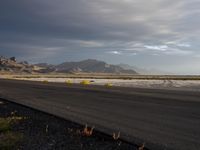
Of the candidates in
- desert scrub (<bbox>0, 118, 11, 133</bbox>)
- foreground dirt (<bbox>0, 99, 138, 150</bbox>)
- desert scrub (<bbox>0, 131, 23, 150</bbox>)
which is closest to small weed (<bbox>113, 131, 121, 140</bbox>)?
foreground dirt (<bbox>0, 99, 138, 150</bbox>)

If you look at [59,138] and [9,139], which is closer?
[9,139]

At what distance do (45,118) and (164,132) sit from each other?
5.31 m

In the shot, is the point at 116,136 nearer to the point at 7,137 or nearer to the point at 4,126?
the point at 7,137

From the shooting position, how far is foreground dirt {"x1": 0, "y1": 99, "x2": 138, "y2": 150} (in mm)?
8742

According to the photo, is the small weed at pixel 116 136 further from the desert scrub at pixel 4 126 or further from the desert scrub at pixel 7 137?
the desert scrub at pixel 4 126

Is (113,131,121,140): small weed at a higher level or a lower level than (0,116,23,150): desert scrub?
higher

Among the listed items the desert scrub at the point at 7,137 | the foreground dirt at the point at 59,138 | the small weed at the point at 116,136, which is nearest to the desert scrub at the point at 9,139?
→ the desert scrub at the point at 7,137

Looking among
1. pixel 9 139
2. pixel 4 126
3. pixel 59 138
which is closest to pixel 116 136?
pixel 59 138

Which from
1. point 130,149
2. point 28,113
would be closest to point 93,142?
point 130,149

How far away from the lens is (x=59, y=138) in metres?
9.80

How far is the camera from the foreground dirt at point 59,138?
28.7 ft

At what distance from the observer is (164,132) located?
420 inches

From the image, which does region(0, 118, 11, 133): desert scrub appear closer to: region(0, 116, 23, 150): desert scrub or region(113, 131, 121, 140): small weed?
region(0, 116, 23, 150): desert scrub

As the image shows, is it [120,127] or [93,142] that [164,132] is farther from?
[93,142]
